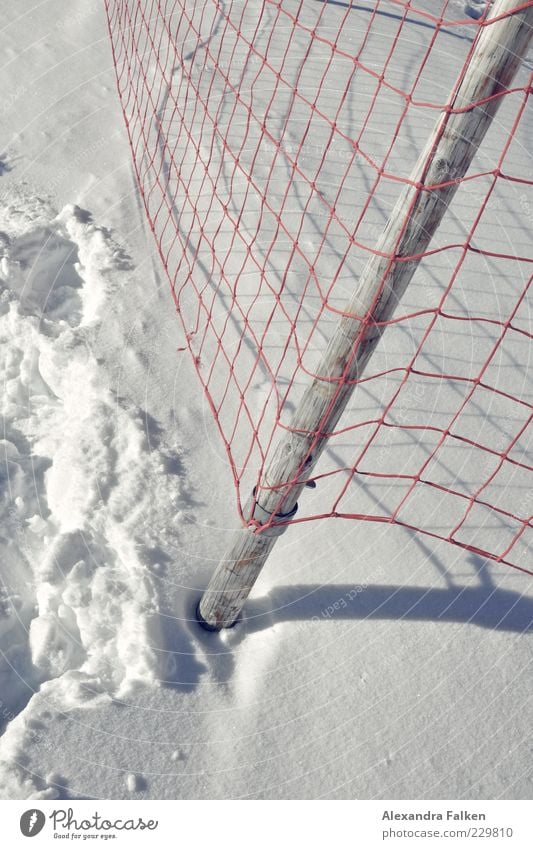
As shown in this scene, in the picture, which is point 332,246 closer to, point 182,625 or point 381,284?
point 381,284

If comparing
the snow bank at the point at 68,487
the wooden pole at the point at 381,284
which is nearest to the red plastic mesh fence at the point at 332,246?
the wooden pole at the point at 381,284

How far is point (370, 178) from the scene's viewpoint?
5.12 meters

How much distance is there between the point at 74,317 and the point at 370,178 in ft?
7.16

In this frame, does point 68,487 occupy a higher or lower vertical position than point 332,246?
lower

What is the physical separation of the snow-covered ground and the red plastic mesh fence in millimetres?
235

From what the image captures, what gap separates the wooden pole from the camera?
6.83 ft

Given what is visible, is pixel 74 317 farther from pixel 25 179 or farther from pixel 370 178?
pixel 370 178

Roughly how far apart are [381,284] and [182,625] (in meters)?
1.72

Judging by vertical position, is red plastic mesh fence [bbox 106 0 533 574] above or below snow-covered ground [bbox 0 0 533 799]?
above

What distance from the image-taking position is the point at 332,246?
471cm
